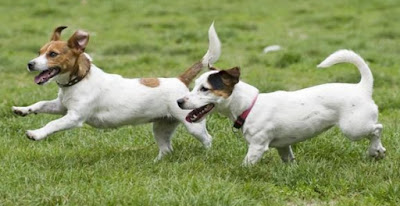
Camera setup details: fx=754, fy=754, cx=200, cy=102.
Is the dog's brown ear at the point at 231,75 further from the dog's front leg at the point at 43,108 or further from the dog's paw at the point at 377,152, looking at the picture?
the dog's front leg at the point at 43,108

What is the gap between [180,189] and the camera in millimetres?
5602

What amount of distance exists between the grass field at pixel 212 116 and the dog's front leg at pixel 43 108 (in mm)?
382

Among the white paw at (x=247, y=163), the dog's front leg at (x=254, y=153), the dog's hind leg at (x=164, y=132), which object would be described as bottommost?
the dog's hind leg at (x=164, y=132)

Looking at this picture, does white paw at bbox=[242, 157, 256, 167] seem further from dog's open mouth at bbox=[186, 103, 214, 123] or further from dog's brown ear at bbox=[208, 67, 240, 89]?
dog's brown ear at bbox=[208, 67, 240, 89]

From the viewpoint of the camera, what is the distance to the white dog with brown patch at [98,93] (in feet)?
21.9

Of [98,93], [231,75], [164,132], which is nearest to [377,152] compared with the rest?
[231,75]

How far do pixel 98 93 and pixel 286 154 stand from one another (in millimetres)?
1810

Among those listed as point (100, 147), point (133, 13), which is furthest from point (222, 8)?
point (100, 147)

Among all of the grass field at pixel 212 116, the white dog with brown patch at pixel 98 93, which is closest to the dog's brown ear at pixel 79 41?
the white dog with brown patch at pixel 98 93

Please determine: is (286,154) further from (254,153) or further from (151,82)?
(151,82)

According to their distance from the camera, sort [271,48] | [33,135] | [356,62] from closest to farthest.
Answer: [33,135]
[356,62]
[271,48]

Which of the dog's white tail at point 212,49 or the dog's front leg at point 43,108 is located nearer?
the dog's front leg at point 43,108

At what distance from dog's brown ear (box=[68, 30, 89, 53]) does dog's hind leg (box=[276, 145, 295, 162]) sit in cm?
199

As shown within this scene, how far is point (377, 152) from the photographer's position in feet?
22.1
